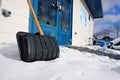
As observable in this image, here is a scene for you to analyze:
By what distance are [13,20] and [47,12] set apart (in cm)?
128

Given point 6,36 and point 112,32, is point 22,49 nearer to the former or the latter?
point 6,36

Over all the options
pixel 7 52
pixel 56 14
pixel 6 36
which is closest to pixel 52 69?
pixel 7 52

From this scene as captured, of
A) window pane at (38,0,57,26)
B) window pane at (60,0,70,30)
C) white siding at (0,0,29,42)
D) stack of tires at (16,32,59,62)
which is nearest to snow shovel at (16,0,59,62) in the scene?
stack of tires at (16,32,59,62)

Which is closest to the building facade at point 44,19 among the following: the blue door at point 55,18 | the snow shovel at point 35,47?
the blue door at point 55,18

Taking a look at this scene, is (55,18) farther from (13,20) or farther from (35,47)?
(35,47)

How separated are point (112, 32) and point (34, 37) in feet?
84.2

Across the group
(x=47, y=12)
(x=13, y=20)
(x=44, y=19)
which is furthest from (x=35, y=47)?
(x=47, y=12)

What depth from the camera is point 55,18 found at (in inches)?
163

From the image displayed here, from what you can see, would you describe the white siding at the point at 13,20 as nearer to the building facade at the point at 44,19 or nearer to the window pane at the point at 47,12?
the building facade at the point at 44,19

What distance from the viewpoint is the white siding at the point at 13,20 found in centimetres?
237

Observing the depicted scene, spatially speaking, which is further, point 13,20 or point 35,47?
point 13,20

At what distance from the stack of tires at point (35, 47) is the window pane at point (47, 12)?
4.99 feet

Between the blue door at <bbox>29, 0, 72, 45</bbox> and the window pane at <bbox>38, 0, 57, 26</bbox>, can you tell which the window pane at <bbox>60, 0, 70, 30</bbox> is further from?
the window pane at <bbox>38, 0, 57, 26</bbox>

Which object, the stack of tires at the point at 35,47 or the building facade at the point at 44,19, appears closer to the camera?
the stack of tires at the point at 35,47
